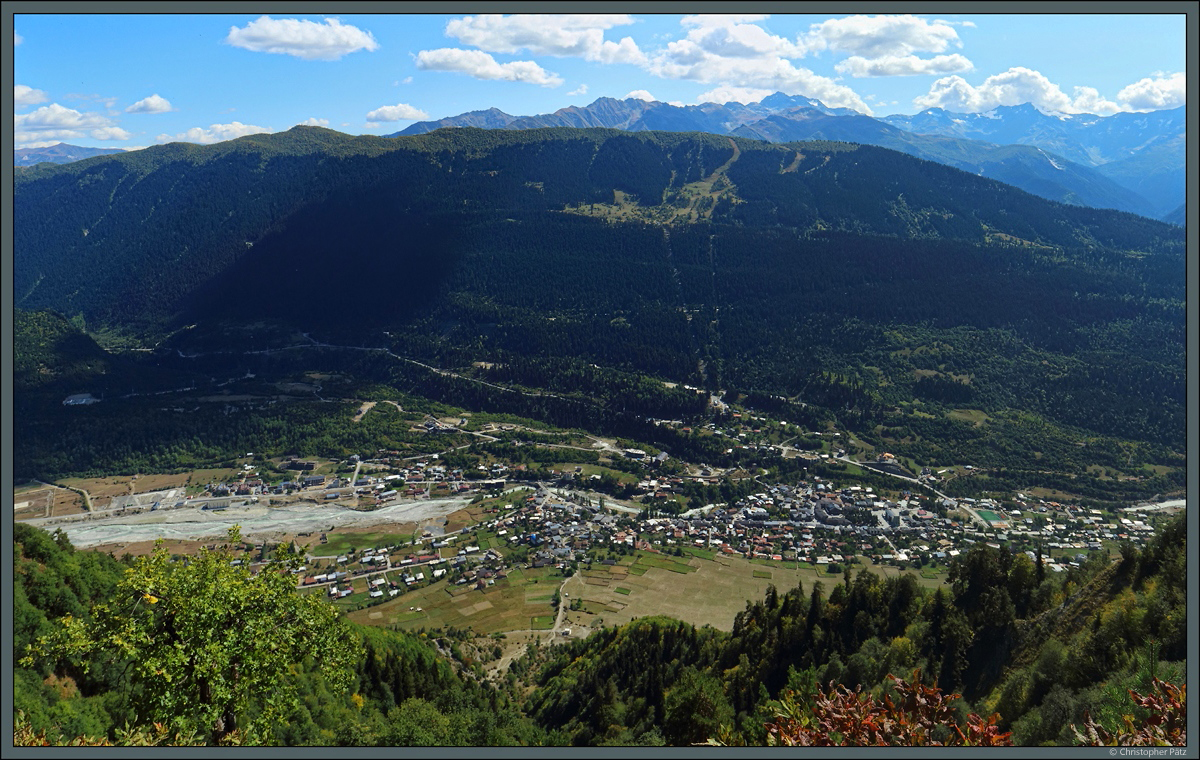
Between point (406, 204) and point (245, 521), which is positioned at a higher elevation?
point (406, 204)

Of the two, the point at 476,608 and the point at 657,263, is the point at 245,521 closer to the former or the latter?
the point at 476,608

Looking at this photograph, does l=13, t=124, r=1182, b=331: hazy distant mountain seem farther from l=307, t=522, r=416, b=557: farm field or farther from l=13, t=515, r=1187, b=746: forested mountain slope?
l=13, t=515, r=1187, b=746: forested mountain slope

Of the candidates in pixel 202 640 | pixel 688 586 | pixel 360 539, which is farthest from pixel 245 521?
pixel 202 640

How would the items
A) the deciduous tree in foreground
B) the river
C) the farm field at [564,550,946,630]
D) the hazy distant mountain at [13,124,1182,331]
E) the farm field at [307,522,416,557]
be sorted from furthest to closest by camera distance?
the hazy distant mountain at [13,124,1182,331]
the river
the farm field at [307,522,416,557]
the farm field at [564,550,946,630]
the deciduous tree in foreground

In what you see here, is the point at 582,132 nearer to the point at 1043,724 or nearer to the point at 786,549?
the point at 786,549

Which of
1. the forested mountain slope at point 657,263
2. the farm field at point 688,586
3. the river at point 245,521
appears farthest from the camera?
the forested mountain slope at point 657,263

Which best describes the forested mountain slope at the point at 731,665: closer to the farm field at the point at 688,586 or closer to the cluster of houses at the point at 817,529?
the farm field at the point at 688,586

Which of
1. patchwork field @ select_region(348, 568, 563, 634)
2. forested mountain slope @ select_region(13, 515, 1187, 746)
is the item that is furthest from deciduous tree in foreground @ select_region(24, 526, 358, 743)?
patchwork field @ select_region(348, 568, 563, 634)

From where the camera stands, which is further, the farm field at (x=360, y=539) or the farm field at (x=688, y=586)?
the farm field at (x=360, y=539)

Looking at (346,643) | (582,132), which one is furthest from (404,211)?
(346,643)

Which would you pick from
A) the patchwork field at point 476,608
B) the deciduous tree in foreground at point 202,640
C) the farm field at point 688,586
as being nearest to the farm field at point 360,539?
the patchwork field at point 476,608

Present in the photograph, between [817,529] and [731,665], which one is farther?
[817,529]

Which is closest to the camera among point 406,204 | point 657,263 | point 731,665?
point 731,665
